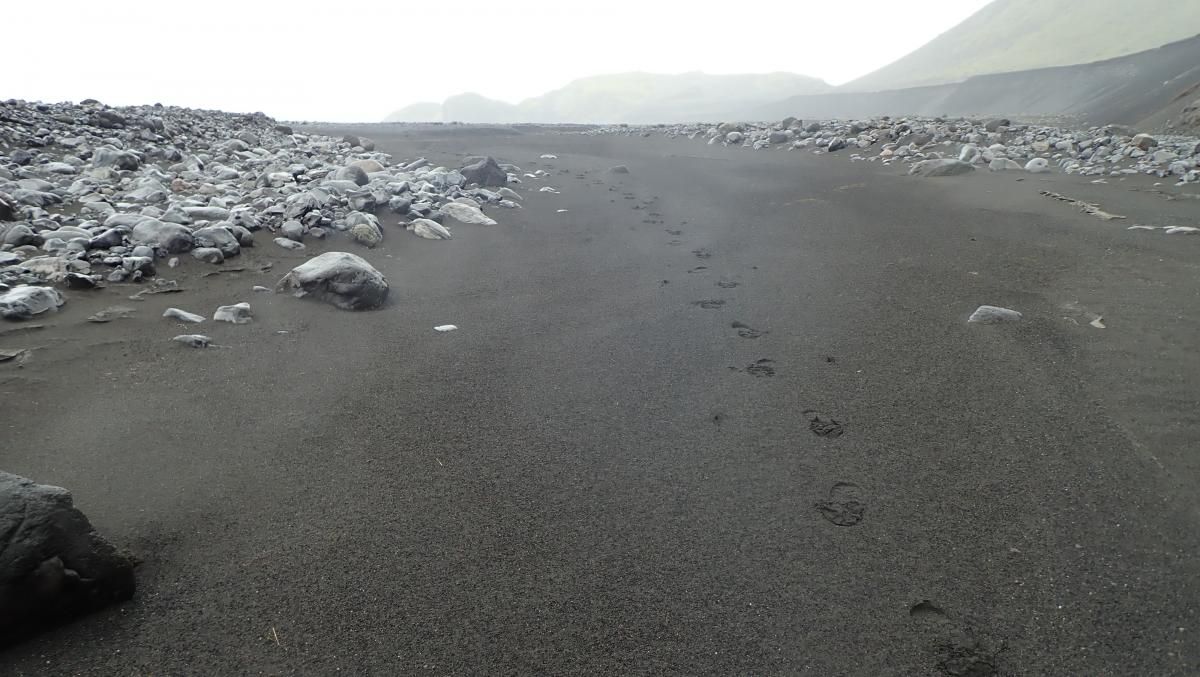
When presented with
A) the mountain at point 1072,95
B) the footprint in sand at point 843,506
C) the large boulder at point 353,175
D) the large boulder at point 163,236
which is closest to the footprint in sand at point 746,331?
the footprint in sand at point 843,506

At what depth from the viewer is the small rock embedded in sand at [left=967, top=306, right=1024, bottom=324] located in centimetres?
392

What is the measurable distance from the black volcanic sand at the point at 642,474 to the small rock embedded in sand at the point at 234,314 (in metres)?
0.12

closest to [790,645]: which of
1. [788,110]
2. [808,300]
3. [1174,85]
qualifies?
[808,300]

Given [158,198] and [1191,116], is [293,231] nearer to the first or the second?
[158,198]

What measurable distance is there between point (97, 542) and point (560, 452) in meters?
1.69

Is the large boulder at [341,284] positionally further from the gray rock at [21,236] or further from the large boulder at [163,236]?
the gray rock at [21,236]

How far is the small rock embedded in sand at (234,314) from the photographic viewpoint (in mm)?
3928

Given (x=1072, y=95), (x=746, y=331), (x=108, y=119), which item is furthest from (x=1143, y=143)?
(x=1072, y=95)

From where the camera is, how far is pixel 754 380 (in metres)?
3.39

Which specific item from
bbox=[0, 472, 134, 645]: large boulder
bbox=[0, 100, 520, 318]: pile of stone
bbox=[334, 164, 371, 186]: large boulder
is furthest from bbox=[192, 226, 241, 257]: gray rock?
bbox=[0, 472, 134, 645]: large boulder

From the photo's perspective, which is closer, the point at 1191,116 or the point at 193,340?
the point at 193,340

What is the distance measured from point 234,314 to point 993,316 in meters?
5.39

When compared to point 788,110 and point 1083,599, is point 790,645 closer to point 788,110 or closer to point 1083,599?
point 1083,599

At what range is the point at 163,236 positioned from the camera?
4914 millimetres
